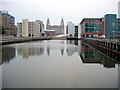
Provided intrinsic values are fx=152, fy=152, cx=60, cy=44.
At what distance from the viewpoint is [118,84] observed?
10.8 m

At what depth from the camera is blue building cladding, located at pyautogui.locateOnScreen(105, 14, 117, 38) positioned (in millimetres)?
74312

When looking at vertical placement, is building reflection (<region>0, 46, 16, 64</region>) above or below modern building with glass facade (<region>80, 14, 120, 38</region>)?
below

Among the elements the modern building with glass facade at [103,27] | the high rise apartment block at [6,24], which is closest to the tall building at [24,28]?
the high rise apartment block at [6,24]

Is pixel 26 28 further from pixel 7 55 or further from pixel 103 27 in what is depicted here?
pixel 7 55

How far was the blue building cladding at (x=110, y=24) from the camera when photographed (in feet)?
244

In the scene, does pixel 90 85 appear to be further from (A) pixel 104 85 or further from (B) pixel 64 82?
(B) pixel 64 82

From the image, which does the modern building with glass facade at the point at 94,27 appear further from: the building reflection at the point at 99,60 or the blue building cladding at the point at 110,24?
the building reflection at the point at 99,60

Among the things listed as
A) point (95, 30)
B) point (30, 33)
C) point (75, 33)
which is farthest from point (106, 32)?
point (30, 33)

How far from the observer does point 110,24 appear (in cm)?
7475

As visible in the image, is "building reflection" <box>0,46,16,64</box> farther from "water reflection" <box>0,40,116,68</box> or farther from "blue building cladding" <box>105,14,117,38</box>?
"blue building cladding" <box>105,14,117,38</box>

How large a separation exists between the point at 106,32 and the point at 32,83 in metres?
69.9

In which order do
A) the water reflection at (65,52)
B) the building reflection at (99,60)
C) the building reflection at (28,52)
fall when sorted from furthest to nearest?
the building reflection at (28,52), the water reflection at (65,52), the building reflection at (99,60)

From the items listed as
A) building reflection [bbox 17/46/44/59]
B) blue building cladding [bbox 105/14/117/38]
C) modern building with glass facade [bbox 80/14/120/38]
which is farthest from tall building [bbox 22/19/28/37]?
building reflection [bbox 17/46/44/59]

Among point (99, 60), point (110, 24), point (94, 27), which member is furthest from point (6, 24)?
point (99, 60)
